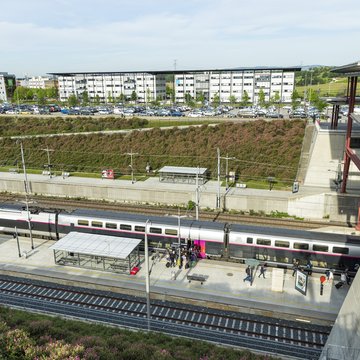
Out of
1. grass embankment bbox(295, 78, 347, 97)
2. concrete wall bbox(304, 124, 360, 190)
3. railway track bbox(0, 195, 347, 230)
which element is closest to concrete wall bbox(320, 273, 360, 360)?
railway track bbox(0, 195, 347, 230)

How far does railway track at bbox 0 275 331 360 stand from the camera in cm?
1806

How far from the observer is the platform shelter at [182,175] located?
4381cm

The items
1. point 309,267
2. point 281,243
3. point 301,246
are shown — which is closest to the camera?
point 309,267

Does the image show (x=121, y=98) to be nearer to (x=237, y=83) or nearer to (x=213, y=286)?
(x=237, y=83)

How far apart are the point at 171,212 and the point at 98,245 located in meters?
12.7

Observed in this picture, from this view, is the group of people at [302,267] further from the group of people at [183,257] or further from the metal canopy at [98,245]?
the metal canopy at [98,245]

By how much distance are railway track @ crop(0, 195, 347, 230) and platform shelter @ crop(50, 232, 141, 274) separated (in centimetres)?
1075

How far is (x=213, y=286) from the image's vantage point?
80.7 feet

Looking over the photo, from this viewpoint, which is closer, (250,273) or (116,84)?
(250,273)

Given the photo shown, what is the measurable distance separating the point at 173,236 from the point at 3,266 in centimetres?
1374

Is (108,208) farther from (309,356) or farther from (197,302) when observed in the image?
(309,356)

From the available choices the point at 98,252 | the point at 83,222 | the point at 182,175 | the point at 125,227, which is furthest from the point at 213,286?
the point at 182,175

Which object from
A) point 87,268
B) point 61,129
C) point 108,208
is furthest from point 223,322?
point 61,129

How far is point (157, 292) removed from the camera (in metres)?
23.8
